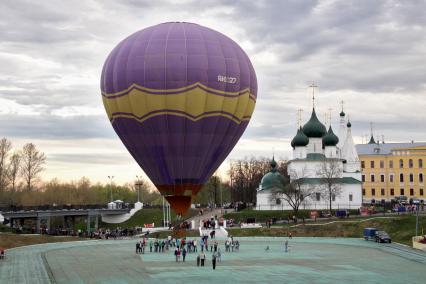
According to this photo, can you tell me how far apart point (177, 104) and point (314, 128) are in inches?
2543

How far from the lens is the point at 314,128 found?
339 ft

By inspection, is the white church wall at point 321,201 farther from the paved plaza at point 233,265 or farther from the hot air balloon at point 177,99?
the hot air balloon at point 177,99

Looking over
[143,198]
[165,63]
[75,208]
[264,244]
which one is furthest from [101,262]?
[143,198]

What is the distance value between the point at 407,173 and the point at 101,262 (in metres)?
87.6

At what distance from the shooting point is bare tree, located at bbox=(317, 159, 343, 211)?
300ft

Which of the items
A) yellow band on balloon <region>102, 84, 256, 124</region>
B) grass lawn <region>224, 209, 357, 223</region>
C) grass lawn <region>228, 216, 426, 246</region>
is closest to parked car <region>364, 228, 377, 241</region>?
grass lawn <region>228, 216, 426, 246</region>

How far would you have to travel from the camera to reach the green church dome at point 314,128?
102988 mm

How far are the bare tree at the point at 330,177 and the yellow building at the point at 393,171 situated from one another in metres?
25.0

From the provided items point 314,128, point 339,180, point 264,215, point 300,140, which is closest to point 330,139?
point 314,128

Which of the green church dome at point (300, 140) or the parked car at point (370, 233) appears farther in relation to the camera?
the green church dome at point (300, 140)

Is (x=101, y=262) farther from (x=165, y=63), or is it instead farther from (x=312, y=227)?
(x=312, y=227)

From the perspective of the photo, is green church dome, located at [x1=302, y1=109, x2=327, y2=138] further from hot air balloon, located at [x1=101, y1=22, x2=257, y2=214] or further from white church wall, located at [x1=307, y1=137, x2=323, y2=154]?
hot air balloon, located at [x1=101, y1=22, x2=257, y2=214]

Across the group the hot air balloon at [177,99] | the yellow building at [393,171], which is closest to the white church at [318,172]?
the yellow building at [393,171]

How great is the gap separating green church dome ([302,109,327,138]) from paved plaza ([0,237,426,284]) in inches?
1829
